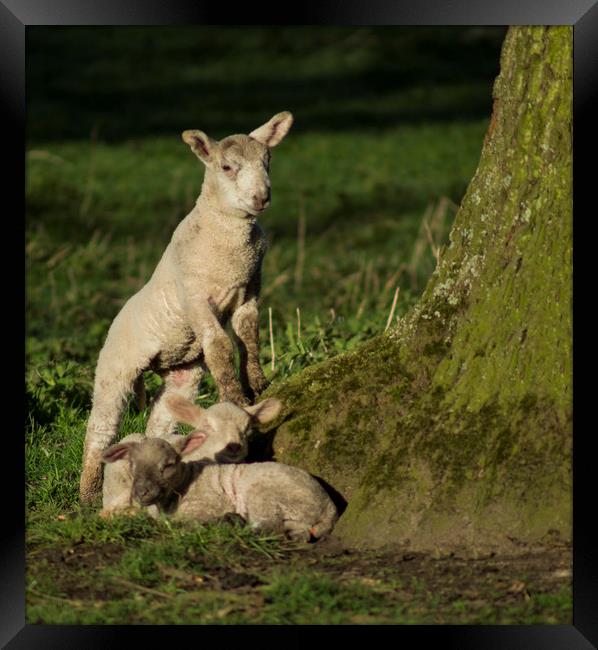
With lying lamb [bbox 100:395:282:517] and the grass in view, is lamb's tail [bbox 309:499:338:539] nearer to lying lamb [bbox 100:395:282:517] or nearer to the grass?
the grass

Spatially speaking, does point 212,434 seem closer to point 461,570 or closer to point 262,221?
point 461,570

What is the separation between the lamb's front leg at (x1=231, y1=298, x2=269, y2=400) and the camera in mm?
7113

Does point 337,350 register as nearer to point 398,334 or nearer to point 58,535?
point 398,334

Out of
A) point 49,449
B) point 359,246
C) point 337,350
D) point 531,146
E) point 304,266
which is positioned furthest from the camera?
point 359,246

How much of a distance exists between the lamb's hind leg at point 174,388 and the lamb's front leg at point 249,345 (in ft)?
1.39

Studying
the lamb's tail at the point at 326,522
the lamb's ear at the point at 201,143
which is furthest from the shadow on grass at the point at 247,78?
the lamb's tail at the point at 326,522

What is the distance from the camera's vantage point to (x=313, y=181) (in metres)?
17.5

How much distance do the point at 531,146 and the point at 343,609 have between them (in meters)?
2.32

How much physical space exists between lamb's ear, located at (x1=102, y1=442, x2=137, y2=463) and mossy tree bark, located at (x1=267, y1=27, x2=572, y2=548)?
1.02 metres

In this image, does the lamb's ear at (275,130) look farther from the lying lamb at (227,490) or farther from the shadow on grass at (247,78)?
the shadow on grass at (247,78)

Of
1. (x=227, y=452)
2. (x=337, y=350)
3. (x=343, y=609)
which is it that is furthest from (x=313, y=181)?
(x=343, y=609)

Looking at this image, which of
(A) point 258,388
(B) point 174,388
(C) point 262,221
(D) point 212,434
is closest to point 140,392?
(B) point 174,388

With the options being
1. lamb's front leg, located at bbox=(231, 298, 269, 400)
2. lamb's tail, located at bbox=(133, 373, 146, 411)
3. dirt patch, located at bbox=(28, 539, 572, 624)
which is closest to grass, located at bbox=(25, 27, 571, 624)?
dirt patch, located at bbox=(28, 539, 572, 624)

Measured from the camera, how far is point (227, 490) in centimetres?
623
